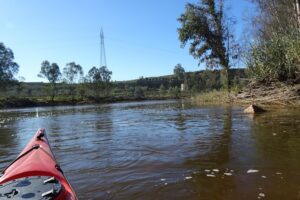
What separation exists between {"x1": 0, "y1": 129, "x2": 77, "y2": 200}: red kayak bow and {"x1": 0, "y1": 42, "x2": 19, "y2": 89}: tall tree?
187ft

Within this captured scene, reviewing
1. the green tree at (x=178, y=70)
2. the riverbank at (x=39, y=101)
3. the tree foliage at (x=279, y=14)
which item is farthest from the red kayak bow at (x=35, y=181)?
the green tree at (x=178, y=70)

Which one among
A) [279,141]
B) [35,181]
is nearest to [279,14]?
[279,141]

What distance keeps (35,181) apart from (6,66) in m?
59.6

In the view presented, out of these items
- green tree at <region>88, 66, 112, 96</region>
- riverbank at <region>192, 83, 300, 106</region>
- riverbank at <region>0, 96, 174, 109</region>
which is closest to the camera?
riverbank at <region>192, 83, 300, 106</region>

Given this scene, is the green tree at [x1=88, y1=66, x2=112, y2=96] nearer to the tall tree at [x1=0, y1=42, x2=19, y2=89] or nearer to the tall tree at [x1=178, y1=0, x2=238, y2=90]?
the tall tree at [x1=0, y1=42, x2=19, y2=89]

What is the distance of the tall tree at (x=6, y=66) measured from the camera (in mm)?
57062

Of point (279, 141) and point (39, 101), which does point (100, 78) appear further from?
point (279, 141)

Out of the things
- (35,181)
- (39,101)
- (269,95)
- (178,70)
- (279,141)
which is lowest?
(39,101)

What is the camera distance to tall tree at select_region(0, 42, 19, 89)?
187ft

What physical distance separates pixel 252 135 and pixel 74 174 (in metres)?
5.07

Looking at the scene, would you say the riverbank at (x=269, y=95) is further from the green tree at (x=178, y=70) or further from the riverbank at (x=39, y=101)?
the green tree at (x=178, y=70)

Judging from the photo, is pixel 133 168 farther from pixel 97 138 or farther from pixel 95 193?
pixel 97 138

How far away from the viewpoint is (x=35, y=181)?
155 inches

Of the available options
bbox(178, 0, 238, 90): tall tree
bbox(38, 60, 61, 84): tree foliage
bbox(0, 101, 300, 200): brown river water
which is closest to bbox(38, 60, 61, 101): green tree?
bbox(38, 60, 61, 84): tree foliage
